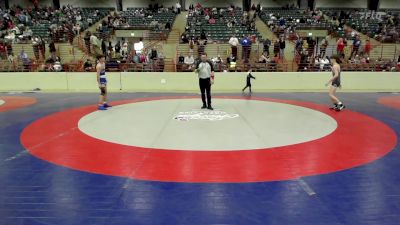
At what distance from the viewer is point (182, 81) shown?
1667cm

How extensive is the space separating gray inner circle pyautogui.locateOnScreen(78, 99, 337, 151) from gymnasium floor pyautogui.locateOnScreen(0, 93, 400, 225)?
1.1 inches

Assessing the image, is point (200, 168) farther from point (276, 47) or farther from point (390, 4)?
point (390, 4)

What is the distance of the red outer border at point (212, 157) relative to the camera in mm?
5195

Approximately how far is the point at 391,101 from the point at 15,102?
1413 cm

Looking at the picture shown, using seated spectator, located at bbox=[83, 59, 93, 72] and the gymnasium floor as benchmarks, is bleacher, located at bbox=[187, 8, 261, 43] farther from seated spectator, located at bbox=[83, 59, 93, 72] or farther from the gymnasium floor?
the gymnasium floor

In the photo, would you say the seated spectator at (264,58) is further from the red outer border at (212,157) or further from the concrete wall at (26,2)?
the concrete wall at (26,2)

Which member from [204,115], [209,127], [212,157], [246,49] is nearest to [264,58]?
[246,49]

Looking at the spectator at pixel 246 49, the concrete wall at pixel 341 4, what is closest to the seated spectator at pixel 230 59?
the spectator at pixel 246 49

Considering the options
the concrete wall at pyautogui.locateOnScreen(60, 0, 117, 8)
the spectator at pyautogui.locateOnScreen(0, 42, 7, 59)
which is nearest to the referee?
the spectator at pyautogui.locateOnScreen(0, 42, 7, 59)

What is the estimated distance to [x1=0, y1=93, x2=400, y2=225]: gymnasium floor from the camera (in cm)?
398

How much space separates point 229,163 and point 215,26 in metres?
19.1

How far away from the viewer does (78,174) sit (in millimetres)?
5219

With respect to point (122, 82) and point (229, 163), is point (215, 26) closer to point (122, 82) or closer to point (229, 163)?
point (122, 82)

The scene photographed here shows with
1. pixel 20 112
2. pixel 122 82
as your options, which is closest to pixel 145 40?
pixel 122 82
